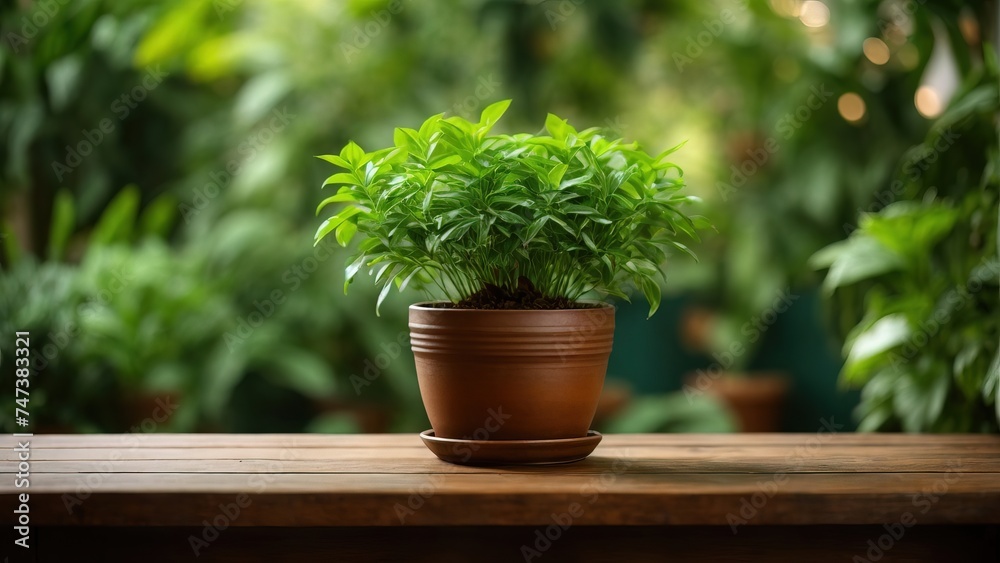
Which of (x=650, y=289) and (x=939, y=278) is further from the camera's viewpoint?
(x=939, y=278)

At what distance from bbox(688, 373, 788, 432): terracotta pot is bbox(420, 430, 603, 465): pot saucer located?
275 cm

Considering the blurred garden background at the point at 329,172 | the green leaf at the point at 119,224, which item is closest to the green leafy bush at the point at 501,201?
the blurred garden background at the point at 329,172

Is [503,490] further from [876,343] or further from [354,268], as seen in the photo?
[876,343]

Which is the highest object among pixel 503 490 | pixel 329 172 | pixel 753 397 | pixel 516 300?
pixel 516 300

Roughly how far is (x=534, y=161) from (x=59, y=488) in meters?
0.63

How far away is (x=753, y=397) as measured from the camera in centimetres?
384

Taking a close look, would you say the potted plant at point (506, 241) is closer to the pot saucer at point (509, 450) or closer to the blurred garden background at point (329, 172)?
the pot saucer at point (509, 450)

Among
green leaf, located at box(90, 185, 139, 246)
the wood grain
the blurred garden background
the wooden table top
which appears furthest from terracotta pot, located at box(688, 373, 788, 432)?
the wood grain

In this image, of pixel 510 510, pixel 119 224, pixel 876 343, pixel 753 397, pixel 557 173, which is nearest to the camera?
pixel 510 510

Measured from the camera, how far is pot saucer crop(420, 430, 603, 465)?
110cm

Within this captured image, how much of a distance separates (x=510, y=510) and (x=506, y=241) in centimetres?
33

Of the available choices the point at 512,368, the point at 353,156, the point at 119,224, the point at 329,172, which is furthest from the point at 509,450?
the point at 329,172

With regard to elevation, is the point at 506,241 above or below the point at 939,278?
above

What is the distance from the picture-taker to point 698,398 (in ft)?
10.5
